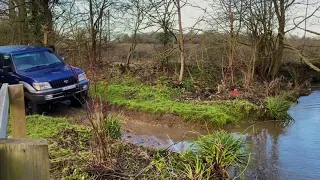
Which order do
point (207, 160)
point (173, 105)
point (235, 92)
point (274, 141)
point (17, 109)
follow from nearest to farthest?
point (17, 109) → point (207, 160) → point (274, 141) → point (173, 105) → point (235, 92)

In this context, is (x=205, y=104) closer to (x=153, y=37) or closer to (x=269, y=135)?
(x=269, y=135)

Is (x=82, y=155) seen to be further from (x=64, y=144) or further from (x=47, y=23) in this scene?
(x=47, y=23)

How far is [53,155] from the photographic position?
599 centimetres

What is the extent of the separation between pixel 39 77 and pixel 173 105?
4.14 meters

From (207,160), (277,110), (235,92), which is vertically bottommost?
(277,110)

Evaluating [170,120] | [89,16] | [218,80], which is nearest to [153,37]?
[89,16]

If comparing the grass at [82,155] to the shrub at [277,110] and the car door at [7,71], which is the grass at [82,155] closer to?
the car door at [7,71]

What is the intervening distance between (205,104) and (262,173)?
5.49 meters

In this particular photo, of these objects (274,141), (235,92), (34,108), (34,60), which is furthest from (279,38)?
(34,108)

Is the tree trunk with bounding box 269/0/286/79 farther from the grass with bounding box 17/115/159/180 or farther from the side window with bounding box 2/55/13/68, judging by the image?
the grass with bounding box 17/115/159/180

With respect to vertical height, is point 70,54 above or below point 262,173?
above

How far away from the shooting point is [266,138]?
9.51m

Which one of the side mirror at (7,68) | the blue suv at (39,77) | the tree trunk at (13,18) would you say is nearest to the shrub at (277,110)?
the blue suv at (39,77)

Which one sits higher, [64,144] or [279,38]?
[279,38]
